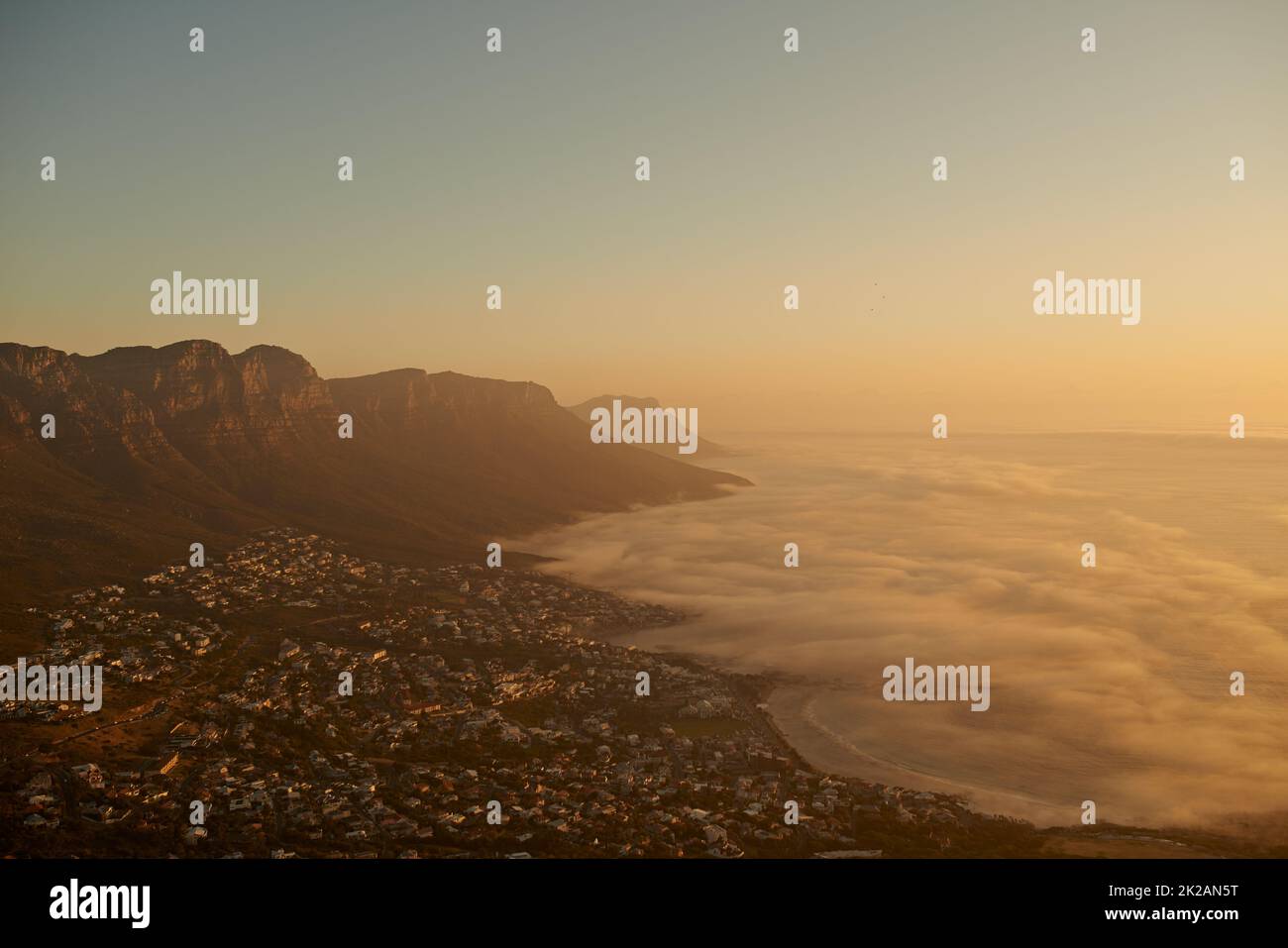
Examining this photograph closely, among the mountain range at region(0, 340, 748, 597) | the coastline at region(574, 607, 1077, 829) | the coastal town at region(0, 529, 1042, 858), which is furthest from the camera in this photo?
the mountain range at region(0, 340, 748, 597)

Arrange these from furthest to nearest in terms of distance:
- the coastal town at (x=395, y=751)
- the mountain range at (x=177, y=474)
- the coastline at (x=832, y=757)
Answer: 1. the mountain range at (x=177, y=474)
2. the coastline at (x=832, y=757)
3. the coastal town at (x=395, y=751)

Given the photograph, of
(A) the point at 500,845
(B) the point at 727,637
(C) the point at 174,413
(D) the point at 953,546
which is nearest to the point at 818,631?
(B) the point at 727,637

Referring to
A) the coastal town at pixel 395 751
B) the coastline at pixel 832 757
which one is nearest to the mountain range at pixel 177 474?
the coastal town at pixel 395 751

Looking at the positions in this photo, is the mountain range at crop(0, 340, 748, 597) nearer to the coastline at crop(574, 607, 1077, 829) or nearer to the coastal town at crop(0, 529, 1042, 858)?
the coastal town at crop(0, 529, 1042, 858)

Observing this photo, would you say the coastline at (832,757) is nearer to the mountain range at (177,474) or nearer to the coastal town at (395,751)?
the coastal town at (395,751)

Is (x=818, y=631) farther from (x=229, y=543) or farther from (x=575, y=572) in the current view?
(x=229, y=543)

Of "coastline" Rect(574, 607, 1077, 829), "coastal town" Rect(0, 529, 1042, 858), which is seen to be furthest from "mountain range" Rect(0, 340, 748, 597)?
"coastline" Rect(574, 607, 1077, 829)

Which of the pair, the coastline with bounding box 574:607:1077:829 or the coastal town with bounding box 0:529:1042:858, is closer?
the coastal town with bounding box 0:529:1042:858

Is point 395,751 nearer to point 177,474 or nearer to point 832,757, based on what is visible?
point 832,757
